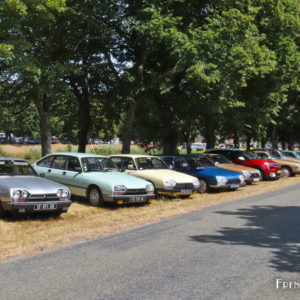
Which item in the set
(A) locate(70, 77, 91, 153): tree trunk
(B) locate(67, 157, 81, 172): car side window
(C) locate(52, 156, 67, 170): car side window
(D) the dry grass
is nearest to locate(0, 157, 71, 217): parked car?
(D) the dry grass

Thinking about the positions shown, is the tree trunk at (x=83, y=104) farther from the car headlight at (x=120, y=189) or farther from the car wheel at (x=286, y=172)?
the car headlight at (x=120, y=189)

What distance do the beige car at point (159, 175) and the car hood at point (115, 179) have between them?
1.26 m

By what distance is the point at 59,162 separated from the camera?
12227 mm

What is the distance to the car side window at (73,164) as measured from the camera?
11.7 m

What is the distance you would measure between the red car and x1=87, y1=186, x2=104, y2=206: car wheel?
10649mm

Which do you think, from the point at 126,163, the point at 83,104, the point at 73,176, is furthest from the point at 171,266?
the point at 83,104

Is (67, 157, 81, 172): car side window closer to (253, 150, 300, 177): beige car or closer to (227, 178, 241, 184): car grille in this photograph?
(227, 178, 241, 184): car grille

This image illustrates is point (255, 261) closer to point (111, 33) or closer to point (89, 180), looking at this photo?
point (89, 180)

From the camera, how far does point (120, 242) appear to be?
6.77 meters

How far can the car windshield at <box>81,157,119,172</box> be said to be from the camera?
38.3ft

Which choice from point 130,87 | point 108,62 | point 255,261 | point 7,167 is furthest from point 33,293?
point 108,62

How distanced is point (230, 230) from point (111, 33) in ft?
46.4

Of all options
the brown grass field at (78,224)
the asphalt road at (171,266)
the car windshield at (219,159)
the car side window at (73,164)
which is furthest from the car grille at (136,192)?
the car windshield at (219,159)

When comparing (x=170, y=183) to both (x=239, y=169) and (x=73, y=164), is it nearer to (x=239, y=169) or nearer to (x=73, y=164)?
(x=73, y=164)
